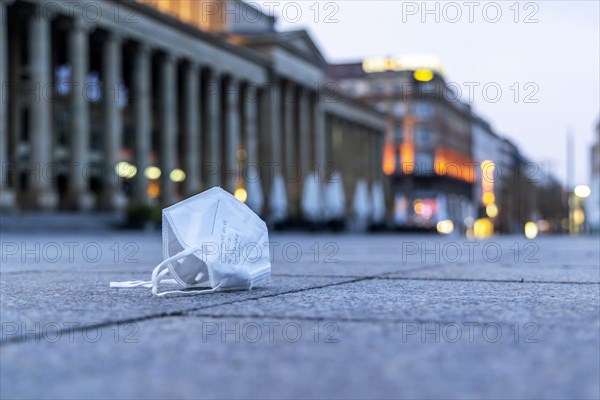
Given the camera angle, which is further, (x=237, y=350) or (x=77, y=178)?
(x=77, y=178)

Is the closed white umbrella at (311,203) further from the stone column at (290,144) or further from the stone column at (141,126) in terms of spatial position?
the stone column at (290,144)

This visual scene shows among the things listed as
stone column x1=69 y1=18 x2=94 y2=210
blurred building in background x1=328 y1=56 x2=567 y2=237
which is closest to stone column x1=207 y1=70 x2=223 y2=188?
stone column x1=69 y1=18 x2=94 y2=210

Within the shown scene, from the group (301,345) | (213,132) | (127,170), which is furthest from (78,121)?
(301,345)

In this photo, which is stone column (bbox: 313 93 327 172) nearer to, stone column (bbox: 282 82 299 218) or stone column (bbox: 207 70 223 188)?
stone column (bbox: 282 82 299 218)

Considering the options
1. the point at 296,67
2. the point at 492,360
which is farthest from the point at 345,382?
the point at 296,67

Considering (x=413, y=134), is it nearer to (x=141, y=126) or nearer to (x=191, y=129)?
(x=191, y=129)

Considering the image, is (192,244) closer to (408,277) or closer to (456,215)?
(408,277)
